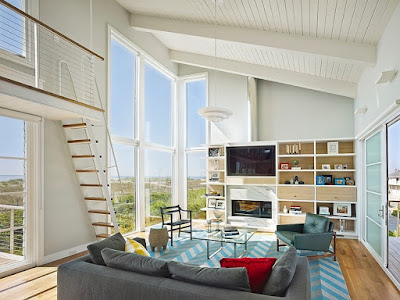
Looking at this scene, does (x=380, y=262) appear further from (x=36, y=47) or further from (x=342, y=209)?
(x=36, y=47)

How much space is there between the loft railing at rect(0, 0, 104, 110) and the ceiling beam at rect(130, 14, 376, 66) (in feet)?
5.88

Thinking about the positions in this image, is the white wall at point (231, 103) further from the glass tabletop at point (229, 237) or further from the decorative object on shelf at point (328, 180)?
the glass tabletop at point (229, 237)

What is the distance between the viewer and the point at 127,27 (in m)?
6.37

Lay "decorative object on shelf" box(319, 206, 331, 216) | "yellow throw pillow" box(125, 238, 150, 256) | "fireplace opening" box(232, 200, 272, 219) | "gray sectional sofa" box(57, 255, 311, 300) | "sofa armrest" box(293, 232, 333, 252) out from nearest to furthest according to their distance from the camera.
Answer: "gray sectional sofa" box(57, 255, 311, 300), "yellow throw pillow" box(125, 238, 150, 256), "sofa armrest" box(293, 232, 333, 252), "decorative object on shelf" box(319, 206, 331, 216), "fireplace opening" box(232, 200, 272, 219)

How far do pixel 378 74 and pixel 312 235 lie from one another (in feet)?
8.16

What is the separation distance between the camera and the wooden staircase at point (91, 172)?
4.82 metres

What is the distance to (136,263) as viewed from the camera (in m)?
2.44

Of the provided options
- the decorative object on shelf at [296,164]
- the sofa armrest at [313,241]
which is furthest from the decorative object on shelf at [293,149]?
the sofa armrest at [313,241]

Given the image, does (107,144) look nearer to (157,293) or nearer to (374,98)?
(157,293)

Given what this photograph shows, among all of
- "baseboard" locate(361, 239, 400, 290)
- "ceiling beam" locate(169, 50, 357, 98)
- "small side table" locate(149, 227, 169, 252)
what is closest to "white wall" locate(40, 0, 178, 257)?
"small side table" locate(149, 227, 169, 252)

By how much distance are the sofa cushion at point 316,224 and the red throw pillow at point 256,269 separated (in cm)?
278

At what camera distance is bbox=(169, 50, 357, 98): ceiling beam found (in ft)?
19.6

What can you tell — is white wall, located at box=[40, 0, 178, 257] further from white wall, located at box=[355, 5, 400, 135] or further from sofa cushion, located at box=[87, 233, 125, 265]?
white wall, located at box=[355, 5, 400, 135]

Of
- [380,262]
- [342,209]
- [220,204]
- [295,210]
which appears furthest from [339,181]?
[220,204]
